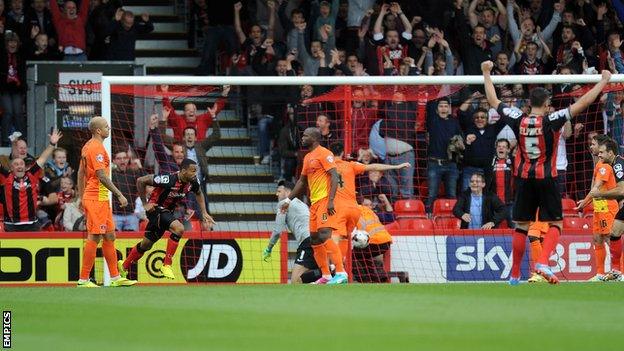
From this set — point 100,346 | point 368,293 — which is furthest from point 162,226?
point 100,346

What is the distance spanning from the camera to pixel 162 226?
19.2m

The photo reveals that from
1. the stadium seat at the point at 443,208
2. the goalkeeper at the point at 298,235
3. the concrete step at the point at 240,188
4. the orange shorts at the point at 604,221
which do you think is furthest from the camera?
the concrete step at the point at 240,188

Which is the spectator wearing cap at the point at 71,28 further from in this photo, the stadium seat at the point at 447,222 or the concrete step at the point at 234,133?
the stadium seat at the point at 447,222

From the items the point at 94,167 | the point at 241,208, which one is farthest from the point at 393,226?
the point at 94,167

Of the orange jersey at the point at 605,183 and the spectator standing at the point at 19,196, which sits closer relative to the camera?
the orange jersey at the point at 605,183

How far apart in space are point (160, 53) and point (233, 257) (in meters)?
6.97

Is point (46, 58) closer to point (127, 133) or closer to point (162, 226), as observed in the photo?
point (127, 133)

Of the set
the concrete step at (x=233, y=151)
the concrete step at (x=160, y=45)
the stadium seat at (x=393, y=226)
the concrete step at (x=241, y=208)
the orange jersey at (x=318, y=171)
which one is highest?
the concrete step at (x=160, y=45)

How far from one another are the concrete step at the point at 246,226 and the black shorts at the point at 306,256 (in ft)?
10.0

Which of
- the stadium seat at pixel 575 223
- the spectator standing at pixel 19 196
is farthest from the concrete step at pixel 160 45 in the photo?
the stadium seat at pixel 575 223

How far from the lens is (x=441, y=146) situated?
23797mm

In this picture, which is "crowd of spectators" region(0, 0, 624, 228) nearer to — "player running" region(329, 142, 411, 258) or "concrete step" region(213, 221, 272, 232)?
"concrete step" region(213, 221, 272, 232)

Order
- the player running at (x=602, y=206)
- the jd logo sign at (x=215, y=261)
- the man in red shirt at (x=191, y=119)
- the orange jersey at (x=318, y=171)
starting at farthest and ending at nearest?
the man in red shirt at (x=191, y=119)
the jd logo sign at (x=215, y=261)
the player running at (x=602, y=206)
the orange jersey at (x=318, y=171)

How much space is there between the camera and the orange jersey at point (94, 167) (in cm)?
1786
